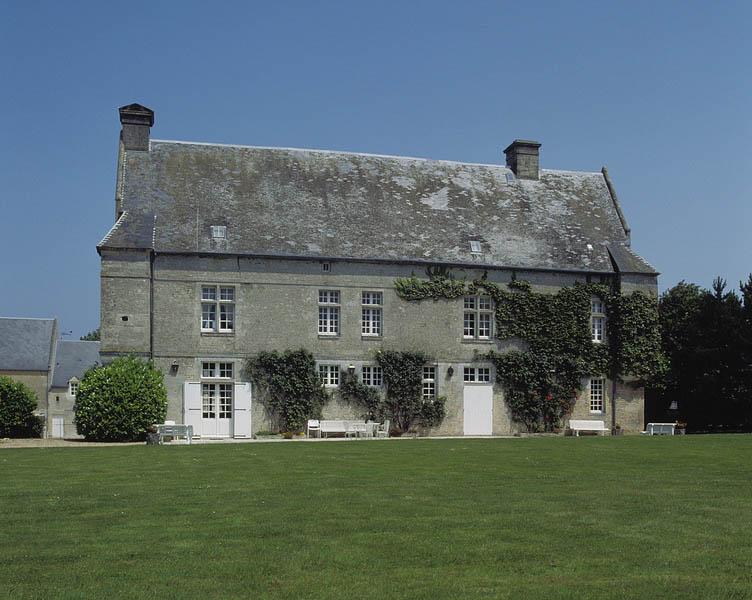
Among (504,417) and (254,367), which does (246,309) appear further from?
(504,417)

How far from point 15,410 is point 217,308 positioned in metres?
7.32

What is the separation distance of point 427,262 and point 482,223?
3.27 meters

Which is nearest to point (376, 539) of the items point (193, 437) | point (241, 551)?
point (241, 551)

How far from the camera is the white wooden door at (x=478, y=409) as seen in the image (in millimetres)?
32438

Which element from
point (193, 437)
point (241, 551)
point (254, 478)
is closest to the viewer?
point (241, 551)

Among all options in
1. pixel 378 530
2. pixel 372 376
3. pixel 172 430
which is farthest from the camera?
pixel 372 376

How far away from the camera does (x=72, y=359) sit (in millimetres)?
61000

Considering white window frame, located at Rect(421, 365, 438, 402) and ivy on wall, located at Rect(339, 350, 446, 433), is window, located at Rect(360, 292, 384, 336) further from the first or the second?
white window frame, located at Rect(421, 365, 438, 402)

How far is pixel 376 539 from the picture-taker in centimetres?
984

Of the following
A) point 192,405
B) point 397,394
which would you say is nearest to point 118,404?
point 192,405

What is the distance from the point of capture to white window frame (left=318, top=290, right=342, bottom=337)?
31375 millimetres

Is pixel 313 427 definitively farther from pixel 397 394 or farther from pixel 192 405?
pixel 192 405

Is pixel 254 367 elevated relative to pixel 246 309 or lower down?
lower down

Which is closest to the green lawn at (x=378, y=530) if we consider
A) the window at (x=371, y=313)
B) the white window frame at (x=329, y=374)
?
the white window frame at (x=329, y=374)
